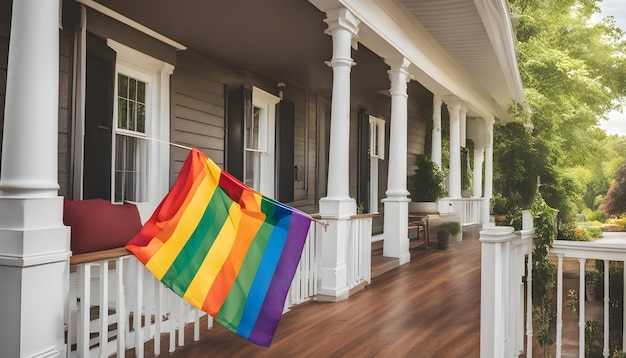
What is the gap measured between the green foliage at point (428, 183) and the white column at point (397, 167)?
3149 millimetres

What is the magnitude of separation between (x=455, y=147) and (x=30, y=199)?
8886 mm

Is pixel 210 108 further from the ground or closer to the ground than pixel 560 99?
closer to the ground

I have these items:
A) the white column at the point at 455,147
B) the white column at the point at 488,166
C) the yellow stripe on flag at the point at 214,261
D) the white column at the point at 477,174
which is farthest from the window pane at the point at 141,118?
the white column at the point at 488,166

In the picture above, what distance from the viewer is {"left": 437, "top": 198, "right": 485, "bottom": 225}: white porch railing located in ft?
34.3

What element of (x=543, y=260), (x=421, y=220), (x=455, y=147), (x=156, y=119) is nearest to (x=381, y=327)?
(x=543, y=260)

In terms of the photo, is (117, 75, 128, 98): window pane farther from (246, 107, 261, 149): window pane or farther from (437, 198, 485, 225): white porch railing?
(437, 198, 485, 225): white porch railing

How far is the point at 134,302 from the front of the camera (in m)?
3.10

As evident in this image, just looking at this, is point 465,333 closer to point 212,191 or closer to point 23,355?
point 212,191

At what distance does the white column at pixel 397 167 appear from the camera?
22.6 feet

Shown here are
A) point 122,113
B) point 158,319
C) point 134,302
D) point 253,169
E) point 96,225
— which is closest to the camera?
point 134,302

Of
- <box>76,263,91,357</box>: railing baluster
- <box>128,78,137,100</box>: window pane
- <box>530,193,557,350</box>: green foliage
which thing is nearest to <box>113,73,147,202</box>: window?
<box>128,78,137,100</box>: window pane

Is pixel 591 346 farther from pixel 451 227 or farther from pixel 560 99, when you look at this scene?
pixel 560 99

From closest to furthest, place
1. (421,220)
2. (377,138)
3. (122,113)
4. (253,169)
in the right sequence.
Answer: (122,113), (253,169), (421,220), (377,138)

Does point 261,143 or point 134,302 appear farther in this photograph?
point 261,143
